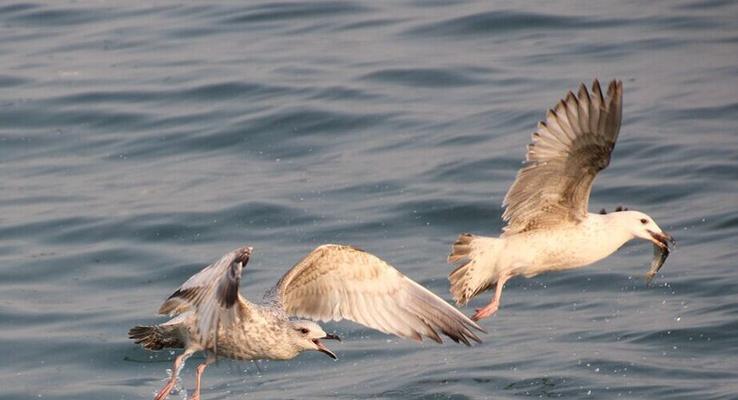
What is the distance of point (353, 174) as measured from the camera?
16453 millimetres

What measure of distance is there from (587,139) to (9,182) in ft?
28.9

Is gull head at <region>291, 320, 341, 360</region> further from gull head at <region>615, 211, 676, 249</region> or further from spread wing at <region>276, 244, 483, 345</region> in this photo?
gull head at <region>615, 211, 676, 249</region>

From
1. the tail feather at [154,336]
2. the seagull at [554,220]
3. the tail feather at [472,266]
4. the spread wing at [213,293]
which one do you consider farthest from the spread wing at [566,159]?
the tail feather at [154,336]

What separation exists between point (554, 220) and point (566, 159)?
1.46ft

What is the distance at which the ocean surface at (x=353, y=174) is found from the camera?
1220 centimetres

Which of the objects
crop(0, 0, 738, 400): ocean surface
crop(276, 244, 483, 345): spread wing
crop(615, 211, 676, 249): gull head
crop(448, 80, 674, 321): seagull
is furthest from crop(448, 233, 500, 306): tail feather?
crop(0, 0, 738, 400): ocean surface

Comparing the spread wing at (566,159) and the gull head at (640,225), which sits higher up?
the spread wing at (566,159)

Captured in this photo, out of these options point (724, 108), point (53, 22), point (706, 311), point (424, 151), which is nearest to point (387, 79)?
point (424, 151)

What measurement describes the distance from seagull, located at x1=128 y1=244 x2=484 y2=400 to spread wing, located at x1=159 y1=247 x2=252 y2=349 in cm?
20

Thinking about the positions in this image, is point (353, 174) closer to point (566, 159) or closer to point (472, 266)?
point (472, 266)

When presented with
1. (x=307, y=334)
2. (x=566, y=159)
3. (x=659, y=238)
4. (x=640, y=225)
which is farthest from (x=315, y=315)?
(x=659, y=238)

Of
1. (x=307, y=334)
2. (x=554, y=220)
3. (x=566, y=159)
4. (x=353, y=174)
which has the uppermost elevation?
(x=566, y=159)

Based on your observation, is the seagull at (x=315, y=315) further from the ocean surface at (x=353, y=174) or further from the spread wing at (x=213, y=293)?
the ocean surface at (x=353, y=174)

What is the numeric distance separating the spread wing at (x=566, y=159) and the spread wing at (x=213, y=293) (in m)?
2.03
